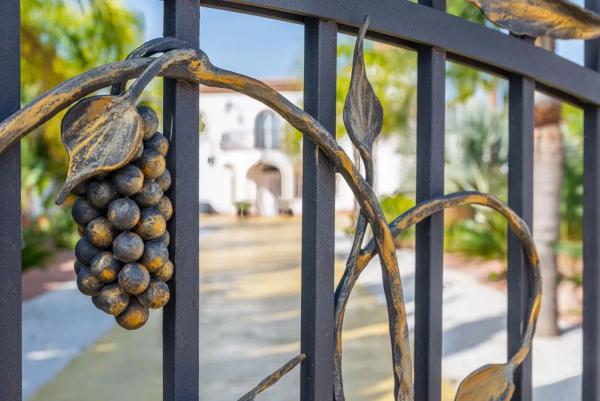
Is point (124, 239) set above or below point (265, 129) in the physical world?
below

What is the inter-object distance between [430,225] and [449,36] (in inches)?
7.8

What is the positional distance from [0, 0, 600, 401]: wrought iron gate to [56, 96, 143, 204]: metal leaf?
0.06 meters

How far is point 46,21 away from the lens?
605 cm

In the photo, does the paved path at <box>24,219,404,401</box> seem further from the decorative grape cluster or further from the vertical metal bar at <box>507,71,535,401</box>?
the decorative grape cluster

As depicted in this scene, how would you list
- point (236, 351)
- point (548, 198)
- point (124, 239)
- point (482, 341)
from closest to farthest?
point (124, 239) → point (236, 351) → point (482, 341) → point (548, 198)

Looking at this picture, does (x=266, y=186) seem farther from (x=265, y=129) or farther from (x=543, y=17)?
(x=543, y=17)

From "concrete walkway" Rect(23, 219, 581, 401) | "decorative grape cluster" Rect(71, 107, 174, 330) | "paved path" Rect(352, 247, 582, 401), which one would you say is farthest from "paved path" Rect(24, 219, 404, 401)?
"decorative grape cluster" Rect(71, 107, 174, 330)

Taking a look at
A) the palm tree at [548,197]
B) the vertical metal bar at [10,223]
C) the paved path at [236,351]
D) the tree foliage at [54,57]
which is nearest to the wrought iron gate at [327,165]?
the vertical metal bar at [10,223]

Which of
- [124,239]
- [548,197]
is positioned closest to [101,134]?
[124,239]

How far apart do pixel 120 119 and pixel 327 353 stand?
290 millimetres

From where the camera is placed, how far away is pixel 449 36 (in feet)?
2.04

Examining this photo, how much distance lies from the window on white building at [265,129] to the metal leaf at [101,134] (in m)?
0.30

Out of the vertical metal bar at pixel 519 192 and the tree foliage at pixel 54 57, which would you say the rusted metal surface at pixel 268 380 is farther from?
the tree foliage at pixel 54 57

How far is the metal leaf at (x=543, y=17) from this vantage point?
2.18 ft
